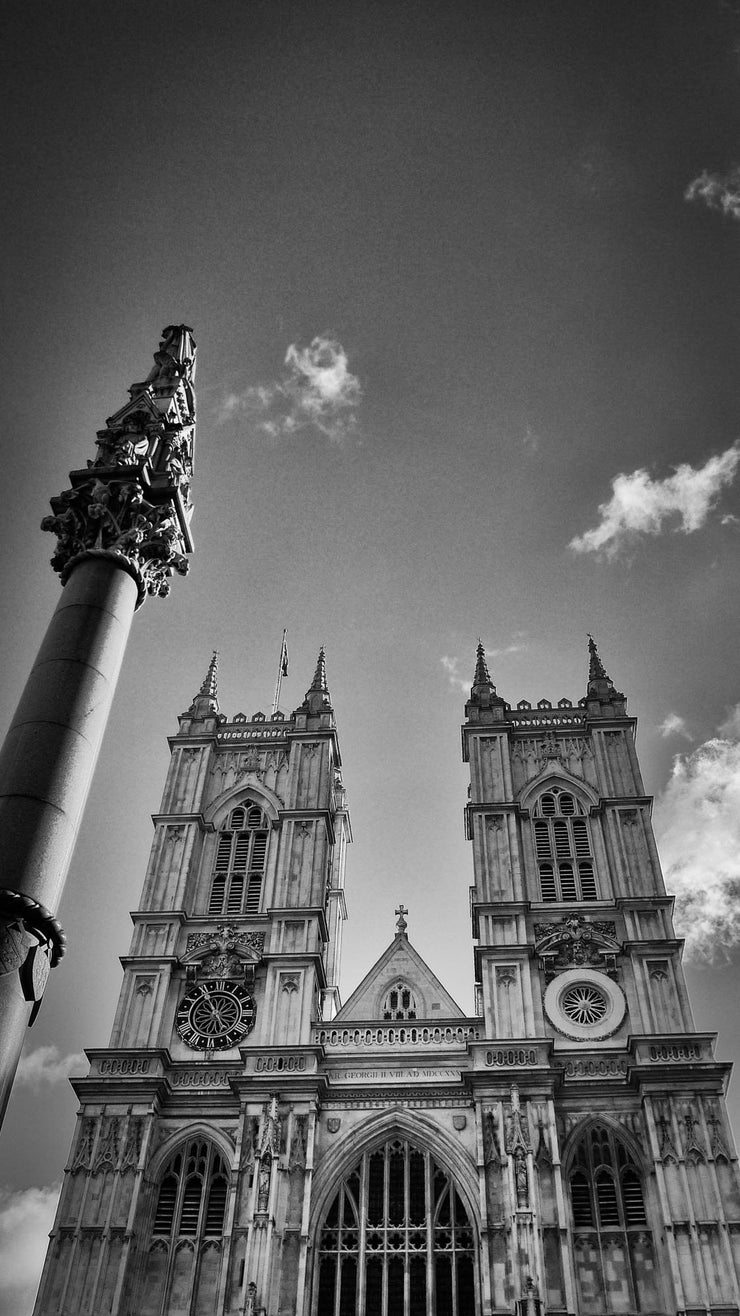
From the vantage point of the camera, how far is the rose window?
33.5m

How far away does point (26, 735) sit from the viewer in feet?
41.7

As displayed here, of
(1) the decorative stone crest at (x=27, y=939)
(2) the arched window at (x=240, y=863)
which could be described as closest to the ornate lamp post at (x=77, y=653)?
(1) the decorative stone crest at (x=27, y=939)

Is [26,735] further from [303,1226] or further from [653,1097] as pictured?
[653,1097]

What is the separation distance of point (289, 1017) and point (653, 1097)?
10752mm

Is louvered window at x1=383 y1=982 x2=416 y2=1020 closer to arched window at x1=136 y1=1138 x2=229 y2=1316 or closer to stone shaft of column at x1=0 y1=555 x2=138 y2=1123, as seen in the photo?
arched window at x1=136 y1=1138 x2=229 y2=1316

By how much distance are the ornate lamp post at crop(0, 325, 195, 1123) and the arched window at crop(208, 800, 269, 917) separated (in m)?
22.9

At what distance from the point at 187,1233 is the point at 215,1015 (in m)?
6.37

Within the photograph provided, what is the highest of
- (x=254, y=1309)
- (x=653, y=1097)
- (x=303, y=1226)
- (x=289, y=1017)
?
(x=289, y=1017)

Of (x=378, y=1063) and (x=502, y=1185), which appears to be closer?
(x=502, y=1185)

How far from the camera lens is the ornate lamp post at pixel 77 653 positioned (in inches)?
445

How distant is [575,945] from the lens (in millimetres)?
35188

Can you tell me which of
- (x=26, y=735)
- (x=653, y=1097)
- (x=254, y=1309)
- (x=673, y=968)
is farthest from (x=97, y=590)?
(x=673, y=968)

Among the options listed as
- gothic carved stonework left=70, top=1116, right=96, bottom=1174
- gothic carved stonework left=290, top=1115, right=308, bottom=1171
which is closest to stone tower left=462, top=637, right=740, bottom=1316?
gothic carved stonework left=290, top=1115, right=308, bottom=1171

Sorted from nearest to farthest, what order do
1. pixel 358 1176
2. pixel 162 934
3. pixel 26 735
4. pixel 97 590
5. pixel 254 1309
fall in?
pixel 26 735 < pixel 97 590 < pixel 254 1309 < pixel 358 1176 < pixel 162 934
